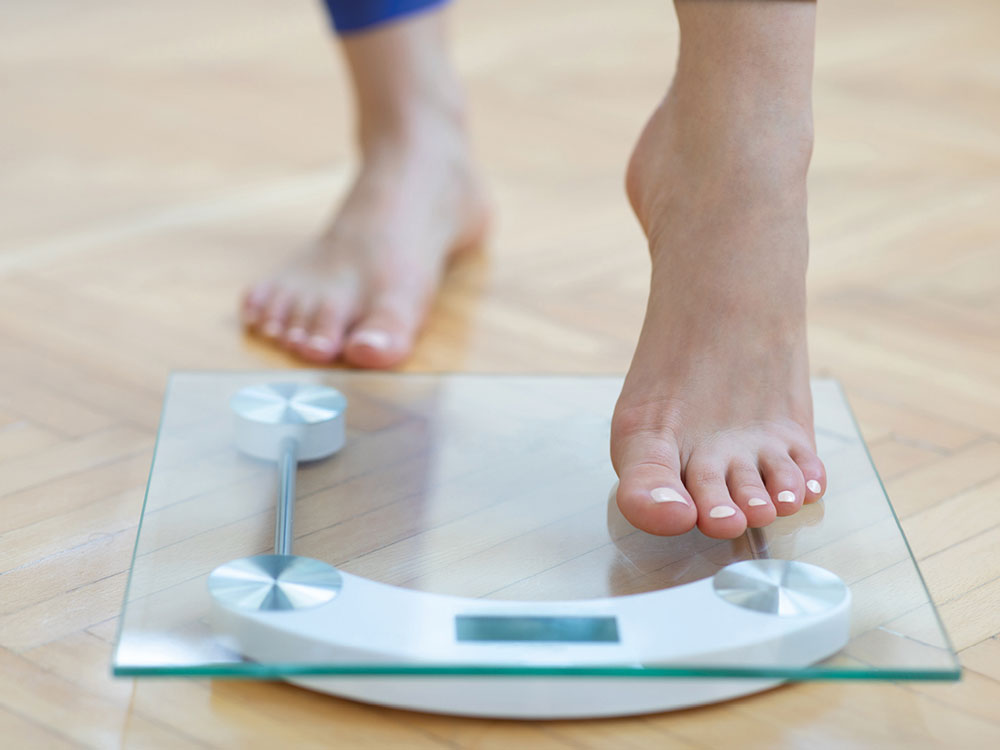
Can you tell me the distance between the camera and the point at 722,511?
72 centimetres

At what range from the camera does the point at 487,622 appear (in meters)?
0.64

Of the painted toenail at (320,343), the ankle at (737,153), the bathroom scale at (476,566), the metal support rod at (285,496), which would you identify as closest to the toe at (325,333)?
the painted toenail at (320,343)

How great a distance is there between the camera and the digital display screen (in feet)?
2.04

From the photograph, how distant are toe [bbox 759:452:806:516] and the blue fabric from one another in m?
0.61

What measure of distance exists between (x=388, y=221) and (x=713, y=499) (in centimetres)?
54

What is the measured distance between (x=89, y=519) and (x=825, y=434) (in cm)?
48

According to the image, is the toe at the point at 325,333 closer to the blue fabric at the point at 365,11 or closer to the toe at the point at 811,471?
the blue fabric at the point at 365,11

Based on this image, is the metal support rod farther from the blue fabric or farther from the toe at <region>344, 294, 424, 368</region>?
the blue fabric

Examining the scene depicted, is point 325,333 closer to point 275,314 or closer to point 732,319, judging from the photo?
point 275,314

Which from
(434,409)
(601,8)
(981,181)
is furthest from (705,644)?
(601,8)

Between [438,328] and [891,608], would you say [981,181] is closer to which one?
[438,328]

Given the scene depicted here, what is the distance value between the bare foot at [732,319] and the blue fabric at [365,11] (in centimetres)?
45

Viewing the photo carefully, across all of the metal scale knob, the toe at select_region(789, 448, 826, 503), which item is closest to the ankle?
the toe at select_region(789, 448, 826, 503)

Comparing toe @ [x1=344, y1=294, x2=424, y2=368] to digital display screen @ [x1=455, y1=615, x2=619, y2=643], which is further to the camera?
toe @ [x1=344, y1=294, x2=424, y2=368]
